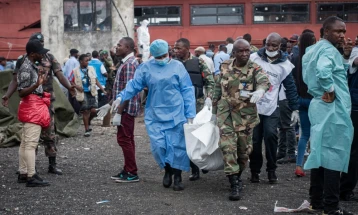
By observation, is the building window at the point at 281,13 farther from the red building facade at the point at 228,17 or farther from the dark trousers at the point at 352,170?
the dark trousers at the point at 352,170

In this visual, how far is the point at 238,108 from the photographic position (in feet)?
24.2

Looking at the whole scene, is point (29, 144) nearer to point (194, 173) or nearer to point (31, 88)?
point (31, 88)

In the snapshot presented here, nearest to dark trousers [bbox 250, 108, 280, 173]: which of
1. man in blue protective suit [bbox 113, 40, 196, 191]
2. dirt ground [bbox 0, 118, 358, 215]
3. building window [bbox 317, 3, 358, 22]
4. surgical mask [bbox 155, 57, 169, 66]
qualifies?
dirt ground [bbox 0, 118, 358, 215]

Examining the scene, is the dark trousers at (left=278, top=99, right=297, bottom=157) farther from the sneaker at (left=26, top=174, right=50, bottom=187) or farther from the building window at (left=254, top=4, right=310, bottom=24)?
the building window at (left=254, top=4, right=310, bottom=24)

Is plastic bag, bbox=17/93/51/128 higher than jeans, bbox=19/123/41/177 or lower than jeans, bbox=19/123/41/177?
higher

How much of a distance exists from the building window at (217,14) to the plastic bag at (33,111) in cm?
2080

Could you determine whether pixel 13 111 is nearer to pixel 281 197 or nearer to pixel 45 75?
pixel 45 75

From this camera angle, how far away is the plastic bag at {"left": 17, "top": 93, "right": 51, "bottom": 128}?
26.1 ft

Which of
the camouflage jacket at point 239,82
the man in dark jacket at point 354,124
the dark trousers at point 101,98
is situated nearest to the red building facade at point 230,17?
the dark trousers at point 101,98

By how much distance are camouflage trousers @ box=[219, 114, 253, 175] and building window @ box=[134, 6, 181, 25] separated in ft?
70.2

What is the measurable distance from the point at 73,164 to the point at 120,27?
1698cm

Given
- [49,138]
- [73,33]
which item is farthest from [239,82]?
[73,33]

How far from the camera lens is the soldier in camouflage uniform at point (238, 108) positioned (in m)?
7.30

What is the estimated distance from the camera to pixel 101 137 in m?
13.2
